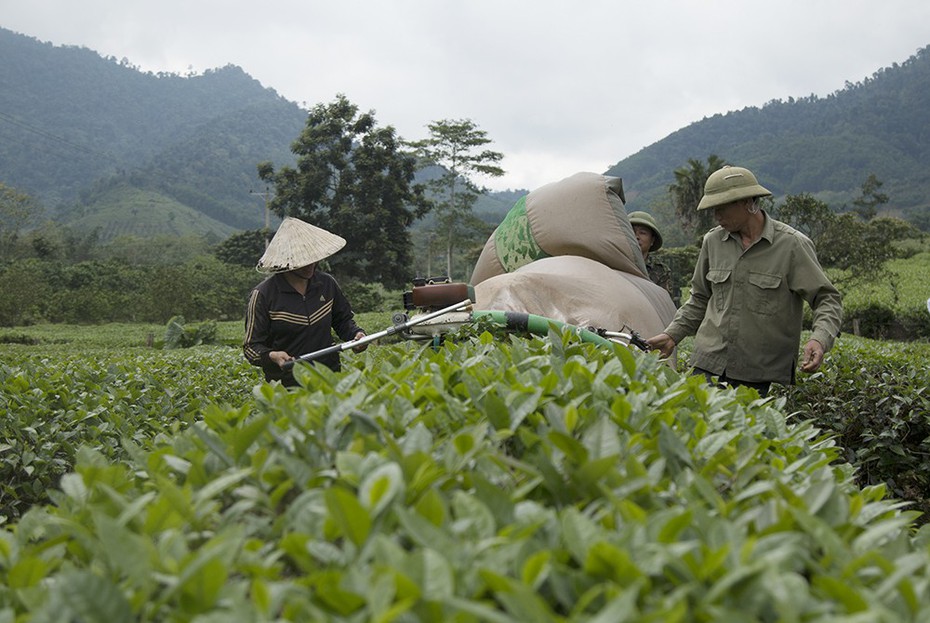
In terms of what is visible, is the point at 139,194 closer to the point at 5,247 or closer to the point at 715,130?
the point at 5,247

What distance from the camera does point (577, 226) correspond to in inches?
183

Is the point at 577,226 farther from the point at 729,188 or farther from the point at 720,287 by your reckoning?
the point at 729,188

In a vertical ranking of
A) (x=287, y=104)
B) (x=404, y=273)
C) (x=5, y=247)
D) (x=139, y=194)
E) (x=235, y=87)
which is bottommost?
(x=404, y=273)

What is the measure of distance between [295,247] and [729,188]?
2054 mm

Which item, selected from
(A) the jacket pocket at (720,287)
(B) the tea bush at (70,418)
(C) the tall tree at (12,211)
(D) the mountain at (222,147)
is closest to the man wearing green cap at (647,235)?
(A) the jacket pocket at (720,287)

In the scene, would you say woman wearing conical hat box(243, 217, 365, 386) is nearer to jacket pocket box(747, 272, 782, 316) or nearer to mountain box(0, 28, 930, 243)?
jacket pocket box(747, 272, 782, 316)

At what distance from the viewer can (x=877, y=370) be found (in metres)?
4.61

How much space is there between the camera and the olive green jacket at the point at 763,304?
331cm

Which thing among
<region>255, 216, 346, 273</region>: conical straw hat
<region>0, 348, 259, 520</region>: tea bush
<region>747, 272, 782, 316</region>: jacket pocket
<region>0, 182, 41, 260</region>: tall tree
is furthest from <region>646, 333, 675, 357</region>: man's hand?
<region>0, 182, 41, 260</region>: tall tree

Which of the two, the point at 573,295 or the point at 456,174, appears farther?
the point at 456,174

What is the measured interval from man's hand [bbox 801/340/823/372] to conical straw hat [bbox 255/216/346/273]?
2.19 m

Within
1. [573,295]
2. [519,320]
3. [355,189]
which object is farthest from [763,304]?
[355,189]

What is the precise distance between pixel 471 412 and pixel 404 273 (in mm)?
28059

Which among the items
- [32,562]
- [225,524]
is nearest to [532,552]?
[225,524]
